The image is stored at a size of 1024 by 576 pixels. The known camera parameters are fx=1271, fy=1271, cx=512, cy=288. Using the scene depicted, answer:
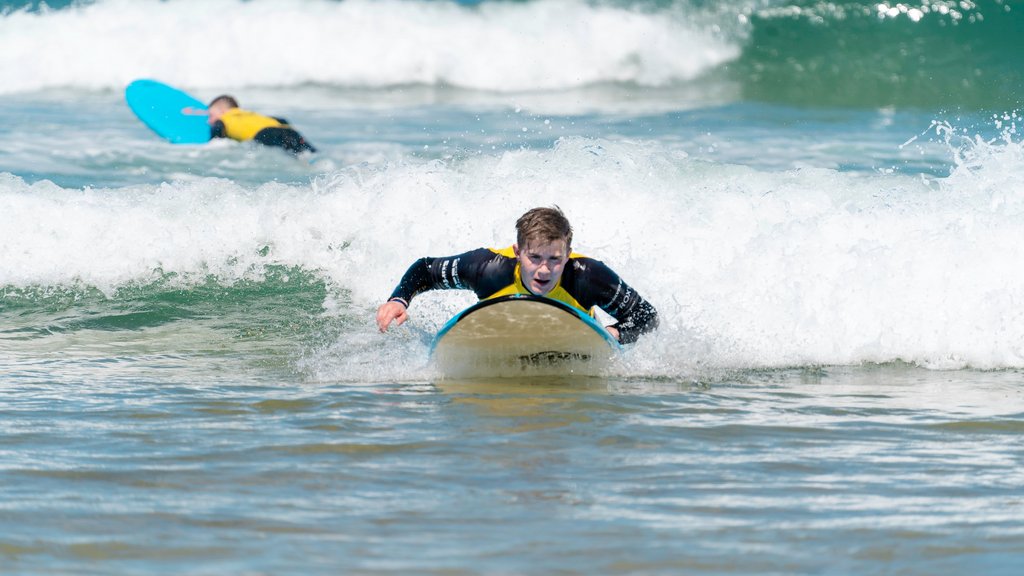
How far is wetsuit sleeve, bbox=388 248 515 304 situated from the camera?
5992 millimetres

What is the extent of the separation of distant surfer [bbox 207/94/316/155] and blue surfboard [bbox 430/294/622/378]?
8.49 meters

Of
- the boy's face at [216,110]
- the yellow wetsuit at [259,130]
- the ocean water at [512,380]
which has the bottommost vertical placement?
the ocean water at [512,380]

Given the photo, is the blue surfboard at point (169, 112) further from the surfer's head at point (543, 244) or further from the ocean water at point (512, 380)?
the surfer's head at point (543, 244)

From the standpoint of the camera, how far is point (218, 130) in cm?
1446

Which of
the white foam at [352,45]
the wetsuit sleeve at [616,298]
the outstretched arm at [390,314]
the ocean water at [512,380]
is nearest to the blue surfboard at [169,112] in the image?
the ocean water at [512,380]

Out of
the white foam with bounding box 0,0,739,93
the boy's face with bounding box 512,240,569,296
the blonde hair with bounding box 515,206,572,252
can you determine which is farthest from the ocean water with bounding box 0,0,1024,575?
the white foam with bounding box 0,0,739,93

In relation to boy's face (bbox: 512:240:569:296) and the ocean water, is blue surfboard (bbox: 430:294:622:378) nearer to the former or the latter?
the ocean water

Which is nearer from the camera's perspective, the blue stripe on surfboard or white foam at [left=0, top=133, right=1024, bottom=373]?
the blue stripe on surfboard

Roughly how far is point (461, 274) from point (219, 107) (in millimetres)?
9321

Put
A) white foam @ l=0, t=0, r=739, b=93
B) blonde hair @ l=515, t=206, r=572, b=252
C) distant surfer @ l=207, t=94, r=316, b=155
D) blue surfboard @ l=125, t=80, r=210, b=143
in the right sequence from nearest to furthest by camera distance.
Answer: blonde hair @ l=515, t=206, r=572, b=252 → distant surfer @ l=207, t=94, r=316, b=155 → blue surfboard @ l=125, t=80, r=210, b=143 → white foam @ l=0, t=0, r=739, b=93

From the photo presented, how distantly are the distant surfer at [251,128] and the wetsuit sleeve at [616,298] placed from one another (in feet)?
27.4

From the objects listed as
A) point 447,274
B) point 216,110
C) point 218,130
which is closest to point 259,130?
point 218,130

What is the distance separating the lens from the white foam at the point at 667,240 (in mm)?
6719

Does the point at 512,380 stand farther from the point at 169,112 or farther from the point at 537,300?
the point at 169,112
